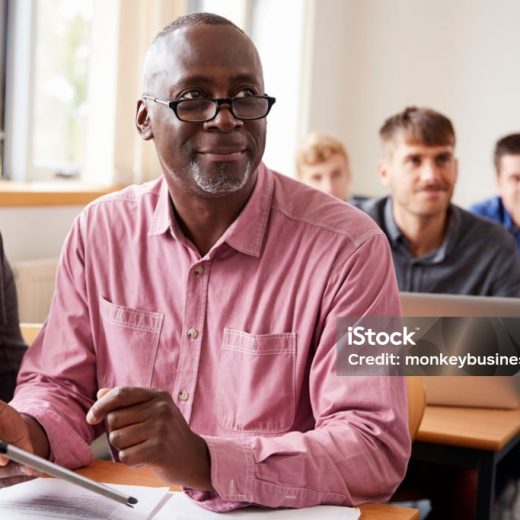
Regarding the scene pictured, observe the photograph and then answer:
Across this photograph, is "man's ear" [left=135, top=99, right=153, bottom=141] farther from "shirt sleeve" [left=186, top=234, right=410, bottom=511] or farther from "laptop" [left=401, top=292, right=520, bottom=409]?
"laptop" [left=401, top=292, right=520, bottom=409]

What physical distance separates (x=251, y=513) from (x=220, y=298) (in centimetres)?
41

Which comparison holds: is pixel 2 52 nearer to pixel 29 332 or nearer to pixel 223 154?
pixel 29 332

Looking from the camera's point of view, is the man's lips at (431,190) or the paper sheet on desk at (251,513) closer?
the paper sheet on desk at (251,513)

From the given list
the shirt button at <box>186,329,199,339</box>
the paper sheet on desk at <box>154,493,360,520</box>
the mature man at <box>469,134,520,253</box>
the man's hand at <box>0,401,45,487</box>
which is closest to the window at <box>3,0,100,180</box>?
the mature man at <box>469,134,520,253</box>

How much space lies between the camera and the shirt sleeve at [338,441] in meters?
1.20

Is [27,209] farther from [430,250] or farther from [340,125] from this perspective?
[340,125]

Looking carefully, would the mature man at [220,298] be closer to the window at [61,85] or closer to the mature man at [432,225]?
the mature man at [432,225]

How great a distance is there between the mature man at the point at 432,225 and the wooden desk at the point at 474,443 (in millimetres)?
872

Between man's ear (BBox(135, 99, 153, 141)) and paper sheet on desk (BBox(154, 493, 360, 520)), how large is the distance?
717mm

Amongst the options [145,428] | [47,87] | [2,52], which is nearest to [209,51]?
[145,428]

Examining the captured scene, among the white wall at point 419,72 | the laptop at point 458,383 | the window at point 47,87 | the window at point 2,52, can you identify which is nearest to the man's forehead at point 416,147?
the laptop at point 458,383

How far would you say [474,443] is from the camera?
190cm

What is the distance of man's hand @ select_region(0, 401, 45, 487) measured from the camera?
1.26 meters

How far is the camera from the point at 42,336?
1595 mm
